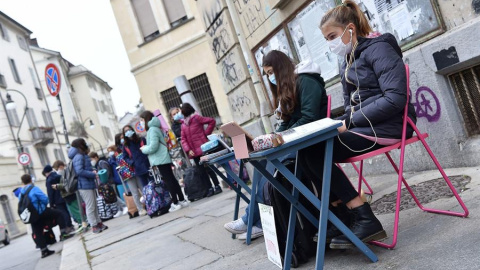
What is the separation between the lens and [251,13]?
8.10m

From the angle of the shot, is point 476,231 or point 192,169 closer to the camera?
point 476,231

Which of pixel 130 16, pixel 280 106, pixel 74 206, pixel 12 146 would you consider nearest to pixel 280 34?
pixel 280 106

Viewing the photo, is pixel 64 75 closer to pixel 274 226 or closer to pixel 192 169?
pixel 192 169

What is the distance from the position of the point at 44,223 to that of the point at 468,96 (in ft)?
25.4

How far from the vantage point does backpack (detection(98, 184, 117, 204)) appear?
11.8m

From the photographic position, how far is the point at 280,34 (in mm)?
7277

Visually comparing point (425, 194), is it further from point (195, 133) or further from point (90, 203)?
point (90, 203)

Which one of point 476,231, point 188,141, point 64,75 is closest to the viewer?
point 476,231

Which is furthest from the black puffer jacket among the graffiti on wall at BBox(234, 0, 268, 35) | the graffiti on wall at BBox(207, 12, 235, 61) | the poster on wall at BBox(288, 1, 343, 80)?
the graffiti on wall at BBox(207, 12, 235, 61)

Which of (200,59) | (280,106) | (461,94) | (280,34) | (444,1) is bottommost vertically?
(461,94)

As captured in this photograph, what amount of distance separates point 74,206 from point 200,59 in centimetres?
868

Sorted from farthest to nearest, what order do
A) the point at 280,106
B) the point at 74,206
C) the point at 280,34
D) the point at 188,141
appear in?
the point at 74,206, the point at 188,141, the point at 280,34, the point at 280,106

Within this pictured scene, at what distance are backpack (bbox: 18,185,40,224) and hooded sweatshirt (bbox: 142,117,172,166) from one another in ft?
7.17

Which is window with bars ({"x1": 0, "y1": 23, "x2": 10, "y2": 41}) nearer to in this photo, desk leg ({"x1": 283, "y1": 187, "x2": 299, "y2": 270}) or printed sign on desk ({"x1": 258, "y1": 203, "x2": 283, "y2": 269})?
printed sign on desk ({"x1": 258, "y1": 203, "x2": 283, "y2": 269})
